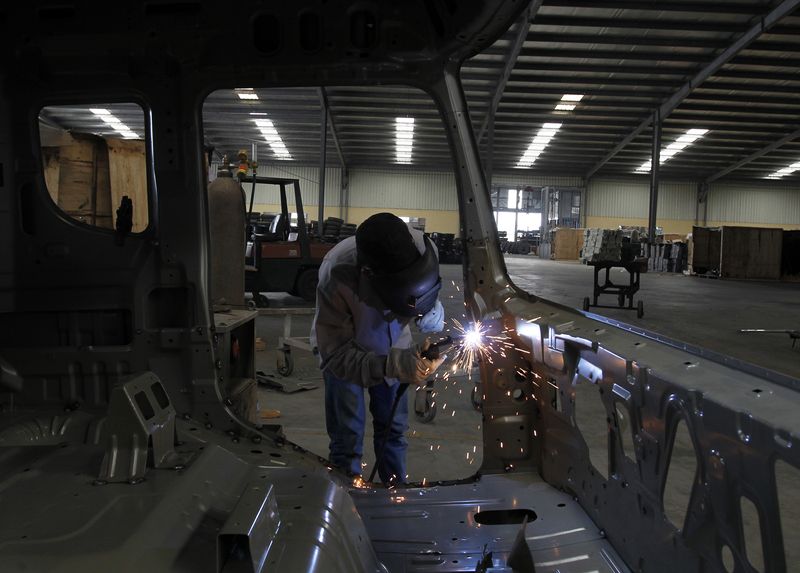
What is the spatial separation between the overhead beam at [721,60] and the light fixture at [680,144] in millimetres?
1509

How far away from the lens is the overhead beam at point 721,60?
12.1m

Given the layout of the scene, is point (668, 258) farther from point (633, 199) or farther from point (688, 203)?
point (688, 203)

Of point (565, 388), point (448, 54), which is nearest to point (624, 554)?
point (565, 388)

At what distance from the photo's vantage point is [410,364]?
2.29m

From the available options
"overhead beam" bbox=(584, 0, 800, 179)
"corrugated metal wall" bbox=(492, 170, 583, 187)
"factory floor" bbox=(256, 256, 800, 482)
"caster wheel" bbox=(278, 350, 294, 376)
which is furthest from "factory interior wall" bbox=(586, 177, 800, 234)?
"caster wheel" bbox=(278, 350, 294, 376)

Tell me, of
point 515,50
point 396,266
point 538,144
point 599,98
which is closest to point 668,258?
point 538,144

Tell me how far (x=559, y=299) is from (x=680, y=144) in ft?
47.9

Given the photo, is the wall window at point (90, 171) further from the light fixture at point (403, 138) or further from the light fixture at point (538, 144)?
the light fixture at point (538, 144)

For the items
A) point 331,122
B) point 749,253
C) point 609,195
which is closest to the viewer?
point 749,253

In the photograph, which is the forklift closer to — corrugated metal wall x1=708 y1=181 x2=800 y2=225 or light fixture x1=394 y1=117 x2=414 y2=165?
light fixture x1=394 y1=117 x2=414 y2=165

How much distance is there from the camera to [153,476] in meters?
1.41

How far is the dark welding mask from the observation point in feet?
7.09

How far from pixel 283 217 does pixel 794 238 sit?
16.8 metres

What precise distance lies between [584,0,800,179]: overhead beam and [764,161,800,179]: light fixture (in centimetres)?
949
